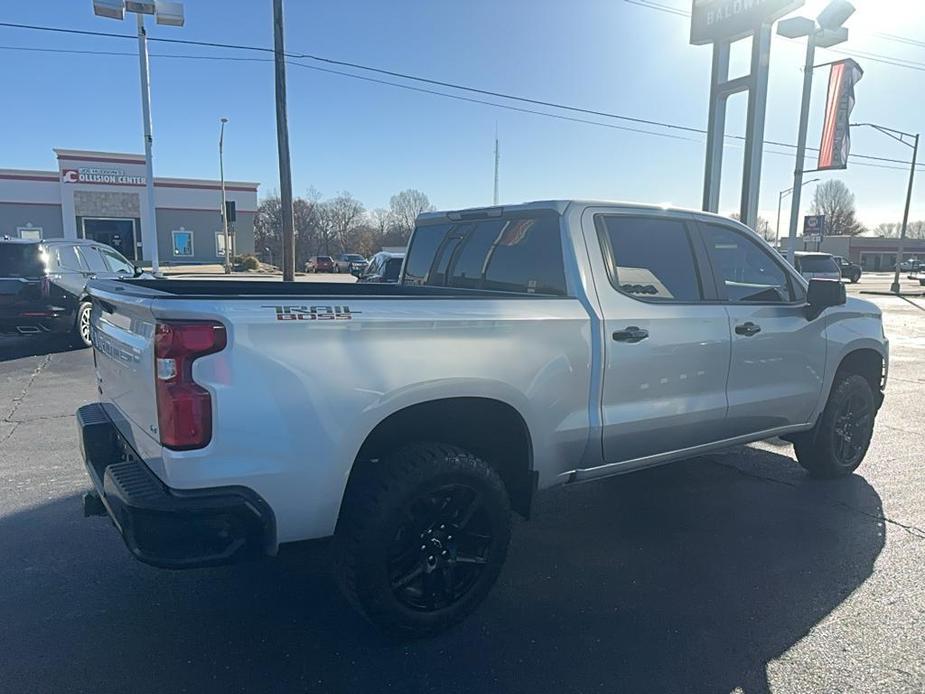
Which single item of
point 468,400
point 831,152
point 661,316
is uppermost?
point 831,152

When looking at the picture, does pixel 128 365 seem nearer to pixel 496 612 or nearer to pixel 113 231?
pixel 496 612

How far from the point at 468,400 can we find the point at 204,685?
62.2 inches

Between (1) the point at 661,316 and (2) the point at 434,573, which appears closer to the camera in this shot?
(2) the point at 434,573

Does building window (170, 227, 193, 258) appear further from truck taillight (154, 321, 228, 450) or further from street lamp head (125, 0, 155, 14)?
truck taillight (154, 321, 228, 450)

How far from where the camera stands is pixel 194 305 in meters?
2.34

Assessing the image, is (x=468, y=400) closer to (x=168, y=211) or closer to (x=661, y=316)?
(x=661, y=316)

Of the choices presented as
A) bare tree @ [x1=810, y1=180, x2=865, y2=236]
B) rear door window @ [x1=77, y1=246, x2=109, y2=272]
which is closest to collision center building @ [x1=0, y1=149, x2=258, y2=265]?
rear door window @ [x1=77, y1=246, x2=109, y2=272]

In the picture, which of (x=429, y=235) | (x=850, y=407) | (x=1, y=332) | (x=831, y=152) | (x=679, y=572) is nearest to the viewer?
(x=679, y=572)

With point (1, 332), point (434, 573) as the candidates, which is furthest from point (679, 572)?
point (1, 332)

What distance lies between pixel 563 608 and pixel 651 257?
79.1 inches

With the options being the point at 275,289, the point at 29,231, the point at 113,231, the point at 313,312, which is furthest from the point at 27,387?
the point at 113,231

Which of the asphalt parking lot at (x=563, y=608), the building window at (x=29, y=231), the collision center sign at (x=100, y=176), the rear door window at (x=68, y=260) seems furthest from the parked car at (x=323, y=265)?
the asphalt parking lot at (x=563, y=608)

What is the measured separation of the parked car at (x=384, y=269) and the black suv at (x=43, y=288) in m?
4.64

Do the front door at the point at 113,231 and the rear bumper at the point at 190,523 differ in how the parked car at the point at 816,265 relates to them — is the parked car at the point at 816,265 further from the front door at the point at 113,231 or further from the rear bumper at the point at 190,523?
the front door at the point at 113,231
